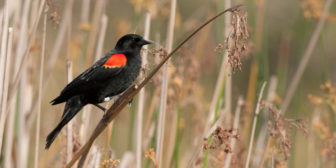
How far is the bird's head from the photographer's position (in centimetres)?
254

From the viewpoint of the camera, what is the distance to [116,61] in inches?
93.7

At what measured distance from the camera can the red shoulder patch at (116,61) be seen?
2330 mm

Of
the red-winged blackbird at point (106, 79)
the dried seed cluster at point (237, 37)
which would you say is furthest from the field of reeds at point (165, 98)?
the red-winged blackbird at point (106, 79)

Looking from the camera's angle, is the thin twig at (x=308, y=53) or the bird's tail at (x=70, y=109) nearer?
the bird's tail at (x=70, y=109)

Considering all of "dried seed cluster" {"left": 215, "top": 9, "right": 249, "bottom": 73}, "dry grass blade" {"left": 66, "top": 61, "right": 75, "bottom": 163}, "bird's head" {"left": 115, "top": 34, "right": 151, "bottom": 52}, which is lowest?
"dry grass blade" {"left": 66, "top": 61, "right": 75, "bottom": 163}

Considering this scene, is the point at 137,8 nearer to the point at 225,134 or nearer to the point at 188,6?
the point at 225,134

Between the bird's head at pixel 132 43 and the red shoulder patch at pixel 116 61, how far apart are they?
0.15 m

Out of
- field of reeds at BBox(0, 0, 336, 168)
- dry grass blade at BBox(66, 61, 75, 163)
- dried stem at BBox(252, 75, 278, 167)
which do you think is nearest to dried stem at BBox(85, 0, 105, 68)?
field of reeds at BBox(0, 0, 336, 168)

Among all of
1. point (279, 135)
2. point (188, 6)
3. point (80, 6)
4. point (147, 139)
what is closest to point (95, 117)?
point (147, 139)

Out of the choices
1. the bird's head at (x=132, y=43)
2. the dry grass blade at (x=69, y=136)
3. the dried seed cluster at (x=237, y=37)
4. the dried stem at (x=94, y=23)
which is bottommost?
the dry grass blade at (x=69, y=136)

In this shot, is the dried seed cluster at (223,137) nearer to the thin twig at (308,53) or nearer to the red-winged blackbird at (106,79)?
the red-winged blackbird at (106,79)

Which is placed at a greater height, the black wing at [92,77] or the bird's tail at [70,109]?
the black wing at [92,77]

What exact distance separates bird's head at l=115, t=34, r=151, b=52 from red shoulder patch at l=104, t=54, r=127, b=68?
15 cm

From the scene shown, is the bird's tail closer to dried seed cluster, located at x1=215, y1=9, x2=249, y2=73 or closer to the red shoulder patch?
the red shoulder patch
